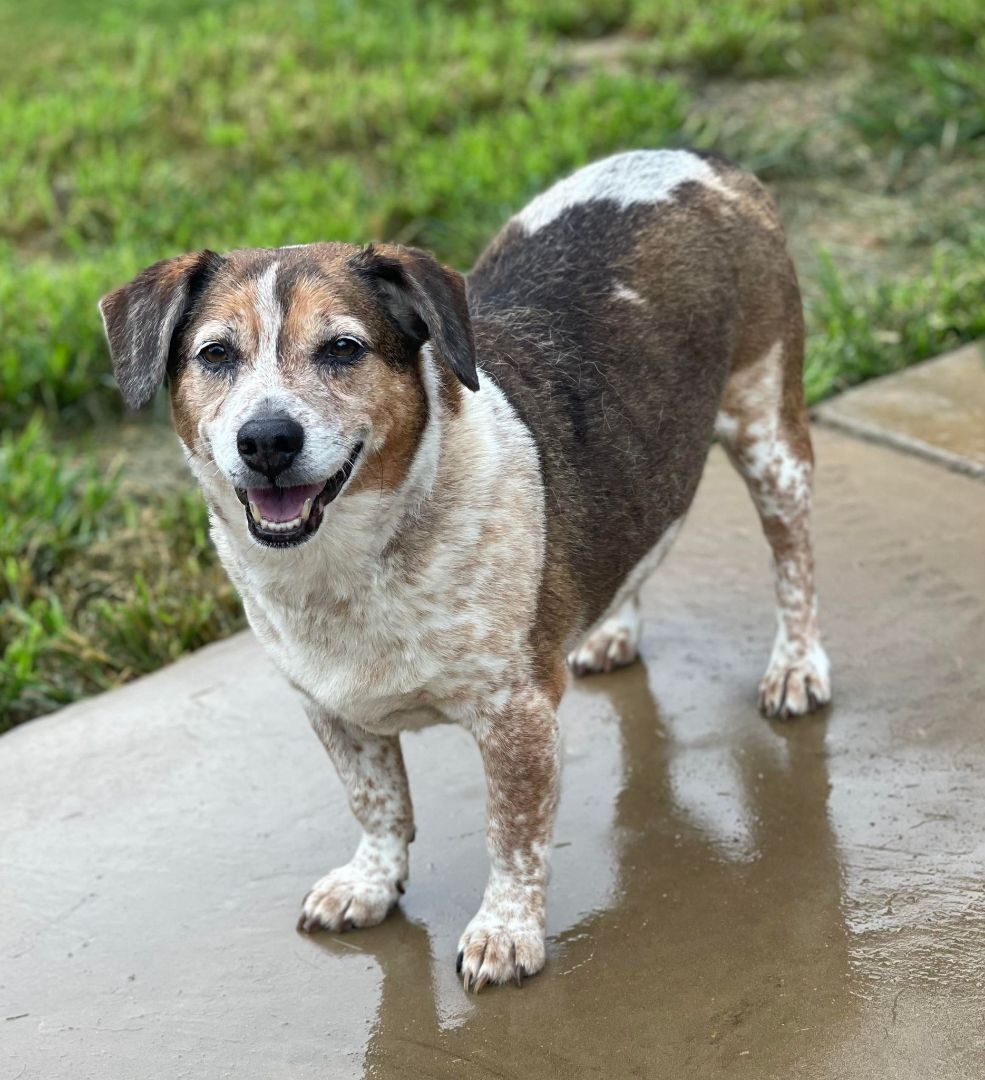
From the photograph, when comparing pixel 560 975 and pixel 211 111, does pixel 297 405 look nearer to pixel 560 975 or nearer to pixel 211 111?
pixel 560 975

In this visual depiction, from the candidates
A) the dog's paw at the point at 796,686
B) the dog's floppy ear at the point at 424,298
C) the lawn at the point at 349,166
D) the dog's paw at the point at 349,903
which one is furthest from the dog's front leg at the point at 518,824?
the lawn at the point at 349,166

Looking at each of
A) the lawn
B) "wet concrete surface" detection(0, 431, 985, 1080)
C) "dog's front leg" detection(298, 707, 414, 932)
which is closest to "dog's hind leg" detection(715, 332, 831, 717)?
"wet concrete surface" detection(0, 431, 985, 1080)

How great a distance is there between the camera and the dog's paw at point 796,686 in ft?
13.9

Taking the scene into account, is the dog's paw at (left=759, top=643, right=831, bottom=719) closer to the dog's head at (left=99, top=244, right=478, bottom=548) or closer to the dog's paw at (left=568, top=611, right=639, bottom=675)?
the dog's paw at (left=568, top=611, right=639, bottom=675)

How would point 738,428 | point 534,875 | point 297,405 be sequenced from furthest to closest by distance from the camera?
1. point 738,428
2. point 534,875
3. point 297,405

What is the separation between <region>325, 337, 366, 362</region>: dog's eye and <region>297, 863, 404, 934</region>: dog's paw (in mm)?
1228

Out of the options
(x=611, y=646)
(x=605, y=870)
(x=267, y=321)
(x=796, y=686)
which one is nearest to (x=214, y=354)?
(x=267, y=321)

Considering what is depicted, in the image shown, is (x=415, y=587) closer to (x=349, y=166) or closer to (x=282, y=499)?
(x=282, y=499)

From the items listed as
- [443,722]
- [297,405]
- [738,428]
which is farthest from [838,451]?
[297,405]

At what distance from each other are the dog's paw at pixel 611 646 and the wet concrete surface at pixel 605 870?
2.0 inches

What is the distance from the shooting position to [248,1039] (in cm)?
325

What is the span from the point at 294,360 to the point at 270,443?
0.89 ft

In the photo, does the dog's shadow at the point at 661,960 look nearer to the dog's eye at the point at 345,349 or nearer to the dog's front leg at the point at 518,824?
the dog's front leg at the point at 518,824

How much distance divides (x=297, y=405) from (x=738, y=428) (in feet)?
5.69
